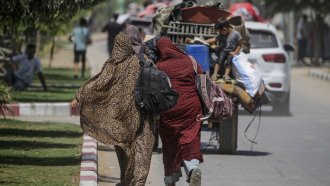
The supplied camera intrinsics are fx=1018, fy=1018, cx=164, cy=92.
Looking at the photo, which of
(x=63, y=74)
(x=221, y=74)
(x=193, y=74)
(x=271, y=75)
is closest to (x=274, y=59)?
(x=271, y=75)

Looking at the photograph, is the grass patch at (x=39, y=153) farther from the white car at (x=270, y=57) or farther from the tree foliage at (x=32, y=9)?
the white car at (x=270, y=57)

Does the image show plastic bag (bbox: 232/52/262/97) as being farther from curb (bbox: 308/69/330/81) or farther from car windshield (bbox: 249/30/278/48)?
curb (bbox: 308/69/330/81)

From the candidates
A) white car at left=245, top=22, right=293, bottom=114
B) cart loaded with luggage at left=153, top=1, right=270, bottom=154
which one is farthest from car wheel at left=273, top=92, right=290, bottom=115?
cart loaded with luggage at left=153, top=1, right=270, bottom=154

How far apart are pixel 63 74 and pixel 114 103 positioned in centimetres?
2191

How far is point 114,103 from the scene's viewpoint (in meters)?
9.97

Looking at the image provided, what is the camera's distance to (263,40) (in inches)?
796

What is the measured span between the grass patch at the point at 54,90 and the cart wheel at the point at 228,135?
7439 mm

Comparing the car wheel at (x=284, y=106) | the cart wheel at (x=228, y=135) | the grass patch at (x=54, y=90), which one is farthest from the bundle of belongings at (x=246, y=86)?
the grass patch at (x=54, y=90)

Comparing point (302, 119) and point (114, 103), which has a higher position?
point (114, 103)

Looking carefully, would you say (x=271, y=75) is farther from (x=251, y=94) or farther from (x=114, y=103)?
(x=114, y=103)

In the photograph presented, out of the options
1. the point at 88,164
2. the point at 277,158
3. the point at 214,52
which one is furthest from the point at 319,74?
the point at 88,164

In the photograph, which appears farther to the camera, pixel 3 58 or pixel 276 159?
pixel 3 58

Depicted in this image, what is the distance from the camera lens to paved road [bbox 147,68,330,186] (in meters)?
11.7

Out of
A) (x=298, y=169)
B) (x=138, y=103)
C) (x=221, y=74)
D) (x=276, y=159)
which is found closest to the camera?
(x=138, y=103)
